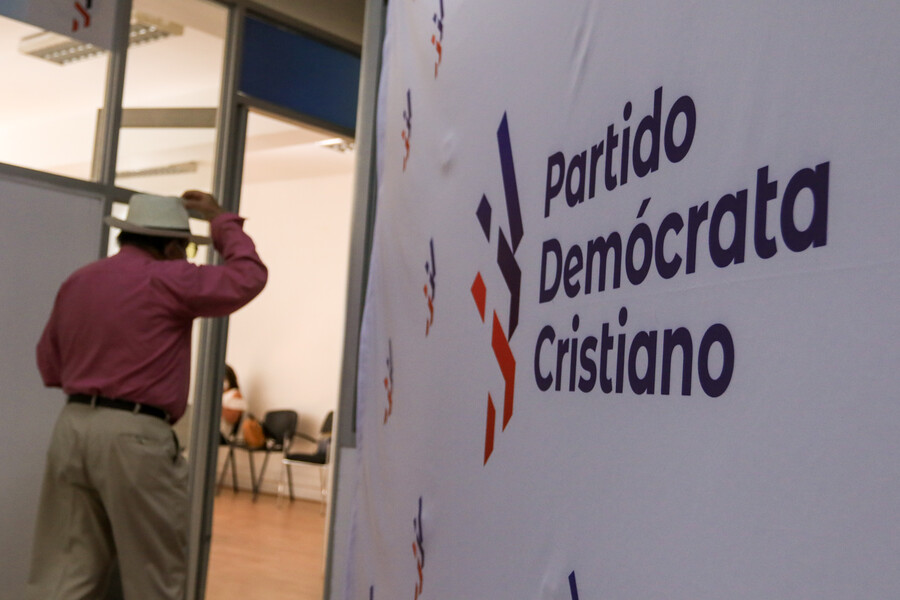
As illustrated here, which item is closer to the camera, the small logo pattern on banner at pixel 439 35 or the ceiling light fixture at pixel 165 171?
the small logo pattern on banner at pixel 439 35

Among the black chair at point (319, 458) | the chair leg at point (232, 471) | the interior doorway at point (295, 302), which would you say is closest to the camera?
the black chair at point (319, 458)

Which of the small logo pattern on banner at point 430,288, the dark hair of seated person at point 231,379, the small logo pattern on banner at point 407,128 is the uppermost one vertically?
the small logo pattern on banner at point 407,128

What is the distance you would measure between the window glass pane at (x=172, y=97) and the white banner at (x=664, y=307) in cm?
251

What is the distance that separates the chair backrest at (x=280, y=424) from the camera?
972 cm

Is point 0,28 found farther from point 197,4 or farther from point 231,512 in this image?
point 231,512

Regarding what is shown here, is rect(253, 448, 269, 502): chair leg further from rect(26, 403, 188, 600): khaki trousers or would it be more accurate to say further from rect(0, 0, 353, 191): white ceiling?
rect(26, 403, 188, 600): khaki trousers

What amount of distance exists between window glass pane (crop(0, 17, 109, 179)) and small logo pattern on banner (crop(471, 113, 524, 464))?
2783mm

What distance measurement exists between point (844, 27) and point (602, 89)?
57 cm

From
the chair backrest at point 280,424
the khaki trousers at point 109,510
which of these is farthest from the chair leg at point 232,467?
the khaki trousers at point 109,510

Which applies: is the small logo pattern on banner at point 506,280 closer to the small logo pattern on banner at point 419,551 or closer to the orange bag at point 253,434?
the small logo pattern on banner at point 419,551

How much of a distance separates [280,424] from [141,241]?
21.6 feet

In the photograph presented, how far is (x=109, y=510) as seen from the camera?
3.07m

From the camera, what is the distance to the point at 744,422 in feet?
3.71

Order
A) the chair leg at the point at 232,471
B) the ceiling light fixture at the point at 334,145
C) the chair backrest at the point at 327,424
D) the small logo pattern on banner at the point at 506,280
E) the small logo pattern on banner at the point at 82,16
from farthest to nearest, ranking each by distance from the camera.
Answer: the chair leg at the point at 232,471 < the chair backrest at the point at 327,424 < the ceiling light fixture at the point at 334,145 < the small logo pattern on banner at the point at 82,16 < the small logo pattern on banner at the point at 506,280
